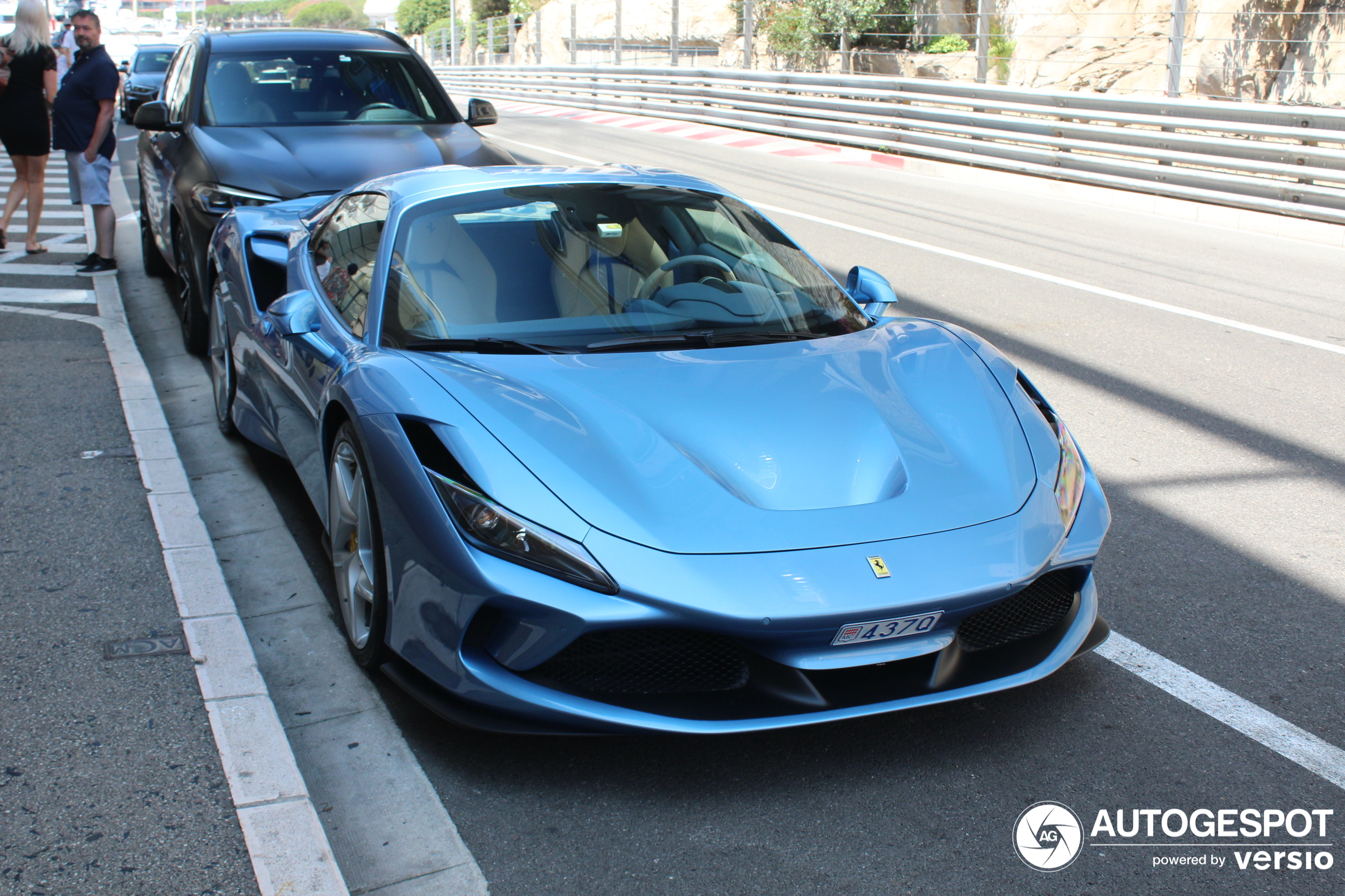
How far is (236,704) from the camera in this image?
9.39 ft

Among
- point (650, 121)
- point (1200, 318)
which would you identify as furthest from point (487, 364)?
point (650, 121)

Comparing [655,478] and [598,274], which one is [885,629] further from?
[598,274]

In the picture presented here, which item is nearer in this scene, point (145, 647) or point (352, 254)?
point (145, 647)

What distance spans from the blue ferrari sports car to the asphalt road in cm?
20

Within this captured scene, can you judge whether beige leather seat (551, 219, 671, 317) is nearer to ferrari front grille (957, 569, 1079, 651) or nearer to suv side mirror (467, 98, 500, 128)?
ferrari front grille (957, 569, 1079, 651)

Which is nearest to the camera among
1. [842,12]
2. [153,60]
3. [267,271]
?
[267,271]

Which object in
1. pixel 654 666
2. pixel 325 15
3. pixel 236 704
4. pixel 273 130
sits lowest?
pixel 236 704

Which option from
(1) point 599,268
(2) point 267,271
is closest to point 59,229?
(2) point 267,271

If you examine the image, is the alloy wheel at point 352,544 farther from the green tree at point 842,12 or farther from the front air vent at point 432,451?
the green tree at point 842,12

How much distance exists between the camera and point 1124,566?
379cm

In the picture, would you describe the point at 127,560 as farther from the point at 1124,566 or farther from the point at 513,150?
the point at 513,150

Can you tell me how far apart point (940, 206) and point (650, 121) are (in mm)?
11363

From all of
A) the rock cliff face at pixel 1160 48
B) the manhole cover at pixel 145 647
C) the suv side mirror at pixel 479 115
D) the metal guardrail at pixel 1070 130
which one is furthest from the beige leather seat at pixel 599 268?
the rock cliff face at pixel 1160 48

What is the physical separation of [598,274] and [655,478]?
1.15 meters
